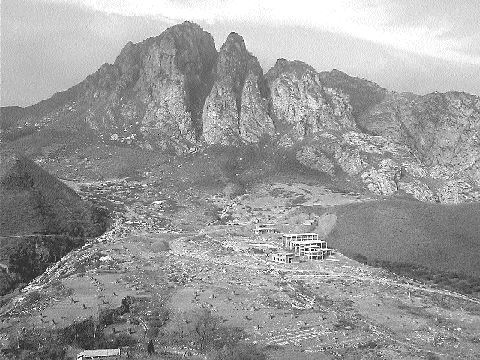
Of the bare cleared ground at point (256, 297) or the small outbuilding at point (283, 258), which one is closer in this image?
the bare cleared ground at point (256, 297)

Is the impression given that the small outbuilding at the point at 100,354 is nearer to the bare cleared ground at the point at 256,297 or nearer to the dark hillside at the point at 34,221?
the bare cleared ground at the point at 256,297


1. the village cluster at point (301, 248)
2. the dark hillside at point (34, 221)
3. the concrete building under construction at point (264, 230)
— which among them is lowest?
the concrete building under construction at point (264, 230)

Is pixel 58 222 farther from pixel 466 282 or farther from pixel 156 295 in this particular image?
pixel 466 282

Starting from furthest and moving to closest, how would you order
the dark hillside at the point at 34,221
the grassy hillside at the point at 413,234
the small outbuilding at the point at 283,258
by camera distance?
the small outbuilding at the point at 283,258 → the grassy hillside at the point at 413,234 → the dark hillside at the point at 34,221

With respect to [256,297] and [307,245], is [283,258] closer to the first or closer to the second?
[307,245]

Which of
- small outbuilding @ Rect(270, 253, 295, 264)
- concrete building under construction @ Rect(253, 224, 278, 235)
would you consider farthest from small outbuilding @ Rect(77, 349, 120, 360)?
concrete building under construction @ Rect(253, 224, 278, 235)

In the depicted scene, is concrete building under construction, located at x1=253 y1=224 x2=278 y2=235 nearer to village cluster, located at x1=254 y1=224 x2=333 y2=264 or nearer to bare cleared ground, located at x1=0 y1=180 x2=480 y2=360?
bare cleared ground, located at x1=0 y1=180 x2=480 y2=360

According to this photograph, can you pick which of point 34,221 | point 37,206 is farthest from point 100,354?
point 37,206

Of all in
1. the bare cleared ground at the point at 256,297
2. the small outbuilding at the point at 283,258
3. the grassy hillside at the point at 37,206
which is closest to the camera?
the bare cleared ground at the point at 256,297

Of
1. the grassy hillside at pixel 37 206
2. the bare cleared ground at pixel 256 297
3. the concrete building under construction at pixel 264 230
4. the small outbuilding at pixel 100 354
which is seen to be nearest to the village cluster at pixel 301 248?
the bare cleared ground at pixel 256 297
